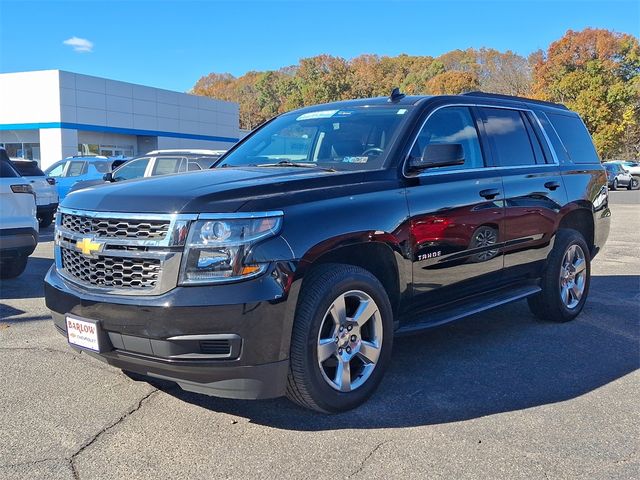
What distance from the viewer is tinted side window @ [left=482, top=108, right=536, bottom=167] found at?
16.9 ft

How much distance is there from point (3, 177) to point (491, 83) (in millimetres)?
67323

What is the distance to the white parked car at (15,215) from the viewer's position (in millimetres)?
6789

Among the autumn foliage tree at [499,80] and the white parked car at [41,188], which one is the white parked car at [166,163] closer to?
the white parked car at [41,188]

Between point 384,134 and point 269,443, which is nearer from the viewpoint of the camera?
point 269,443

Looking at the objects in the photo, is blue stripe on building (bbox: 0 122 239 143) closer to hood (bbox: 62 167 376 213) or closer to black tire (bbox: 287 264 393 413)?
hood (bbox: 62 167 376 213)

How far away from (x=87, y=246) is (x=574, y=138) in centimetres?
497

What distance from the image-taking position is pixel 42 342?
5.12 metres

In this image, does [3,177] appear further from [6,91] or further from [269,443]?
[6,91]

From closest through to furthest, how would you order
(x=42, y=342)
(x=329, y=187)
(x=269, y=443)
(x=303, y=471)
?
1. (x=303, y=471)
2. (x=269, y=443)
3. (x=329, y=187)
4. (x=42, y=342)

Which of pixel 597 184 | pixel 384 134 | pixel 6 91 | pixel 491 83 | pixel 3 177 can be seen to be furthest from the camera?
pixel 491 83

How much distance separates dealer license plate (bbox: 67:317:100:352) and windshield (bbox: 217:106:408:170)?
70.9 inches

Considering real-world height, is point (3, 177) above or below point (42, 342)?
above

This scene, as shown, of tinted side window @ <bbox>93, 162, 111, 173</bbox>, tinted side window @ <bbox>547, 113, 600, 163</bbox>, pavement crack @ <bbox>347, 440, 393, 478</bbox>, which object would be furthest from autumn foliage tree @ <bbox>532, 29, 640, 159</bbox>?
pavement crack @ <bbox>347, 440, 393, 478</bbox>

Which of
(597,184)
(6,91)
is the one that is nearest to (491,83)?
(6,91)
